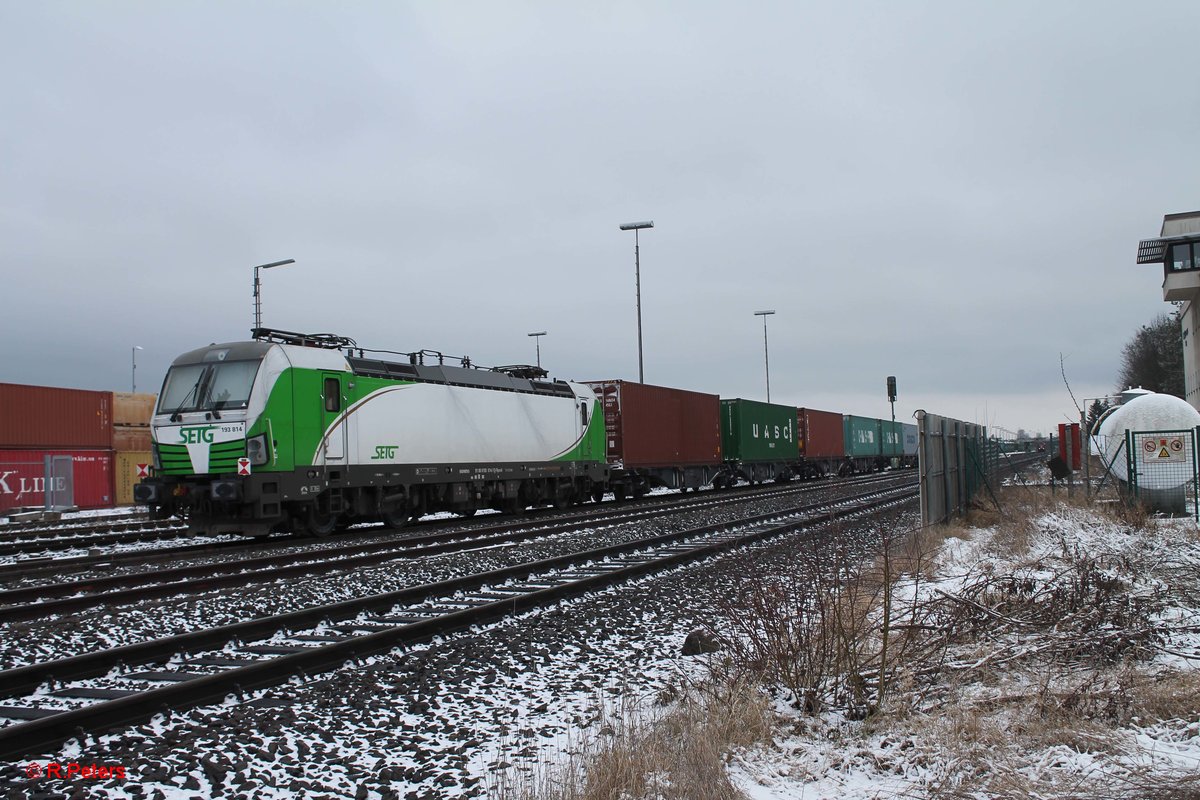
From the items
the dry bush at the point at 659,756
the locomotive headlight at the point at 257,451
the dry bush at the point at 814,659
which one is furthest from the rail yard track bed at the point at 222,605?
the dry bush at the point at 814,659

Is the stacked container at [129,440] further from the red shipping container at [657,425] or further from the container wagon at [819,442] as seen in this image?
the container wagon at [819,442]

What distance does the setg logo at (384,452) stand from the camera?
1690 centimetres

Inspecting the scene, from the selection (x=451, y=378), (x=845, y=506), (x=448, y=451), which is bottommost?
(x=845, y=506)

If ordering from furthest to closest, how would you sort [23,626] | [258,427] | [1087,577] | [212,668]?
[258,427], [23,626], [1087,577], [212,668]

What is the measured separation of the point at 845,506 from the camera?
869 inches

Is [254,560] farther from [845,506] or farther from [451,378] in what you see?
[845,506]

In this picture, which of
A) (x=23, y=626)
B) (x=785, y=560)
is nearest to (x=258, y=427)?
(x=23, y=626)

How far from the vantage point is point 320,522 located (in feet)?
53.5

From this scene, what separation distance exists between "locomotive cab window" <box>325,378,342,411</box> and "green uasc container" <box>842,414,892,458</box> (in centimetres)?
3701

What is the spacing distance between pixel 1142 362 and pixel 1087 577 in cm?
7814

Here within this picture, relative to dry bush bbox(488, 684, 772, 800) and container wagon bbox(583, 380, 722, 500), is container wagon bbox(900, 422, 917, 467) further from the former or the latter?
dry bush bbox(488, 684, 772, 800)

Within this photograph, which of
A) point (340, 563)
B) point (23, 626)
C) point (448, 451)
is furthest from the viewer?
point (448, 451)

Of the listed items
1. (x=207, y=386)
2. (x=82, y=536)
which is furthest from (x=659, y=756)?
(x=82, y=536)

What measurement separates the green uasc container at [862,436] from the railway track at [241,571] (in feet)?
113
